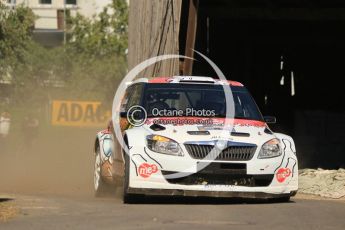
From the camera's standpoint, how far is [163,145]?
12570 millimetres

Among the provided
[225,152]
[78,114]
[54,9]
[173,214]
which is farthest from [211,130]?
[54,9]

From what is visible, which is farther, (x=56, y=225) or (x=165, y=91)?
(x=165, y=91)

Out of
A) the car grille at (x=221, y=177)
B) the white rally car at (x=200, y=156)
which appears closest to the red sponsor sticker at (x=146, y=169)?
the white rally car at (x=200, y=156)

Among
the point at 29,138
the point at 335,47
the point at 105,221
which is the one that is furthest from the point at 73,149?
→ the point at 105,221

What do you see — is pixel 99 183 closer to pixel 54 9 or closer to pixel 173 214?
pixel 173 214

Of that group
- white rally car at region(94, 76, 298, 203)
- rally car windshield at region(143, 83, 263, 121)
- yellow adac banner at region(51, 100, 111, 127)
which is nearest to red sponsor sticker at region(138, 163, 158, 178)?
white rally car at region(94, 76, 298, 203)

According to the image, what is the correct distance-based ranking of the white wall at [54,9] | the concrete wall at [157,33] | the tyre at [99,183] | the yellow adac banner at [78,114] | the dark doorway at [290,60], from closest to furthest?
the tyre at [99,183], the concrete wall at [157,33], the dark doorway at [290,60], the yellow adac banner at [78,114], the white wall at [54,9]

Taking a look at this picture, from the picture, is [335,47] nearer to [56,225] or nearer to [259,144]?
[259,144]

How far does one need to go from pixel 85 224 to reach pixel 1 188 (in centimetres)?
636

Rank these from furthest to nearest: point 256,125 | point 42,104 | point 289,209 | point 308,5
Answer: point 42,104, point 308,5, point 256,125, point 289,209

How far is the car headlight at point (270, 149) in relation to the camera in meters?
12.7

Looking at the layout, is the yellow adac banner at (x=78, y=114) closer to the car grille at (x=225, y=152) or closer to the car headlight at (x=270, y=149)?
the car headlight at (x=270, y=149)

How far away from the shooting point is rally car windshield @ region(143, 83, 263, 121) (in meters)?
13.6

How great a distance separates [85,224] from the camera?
1052cm
